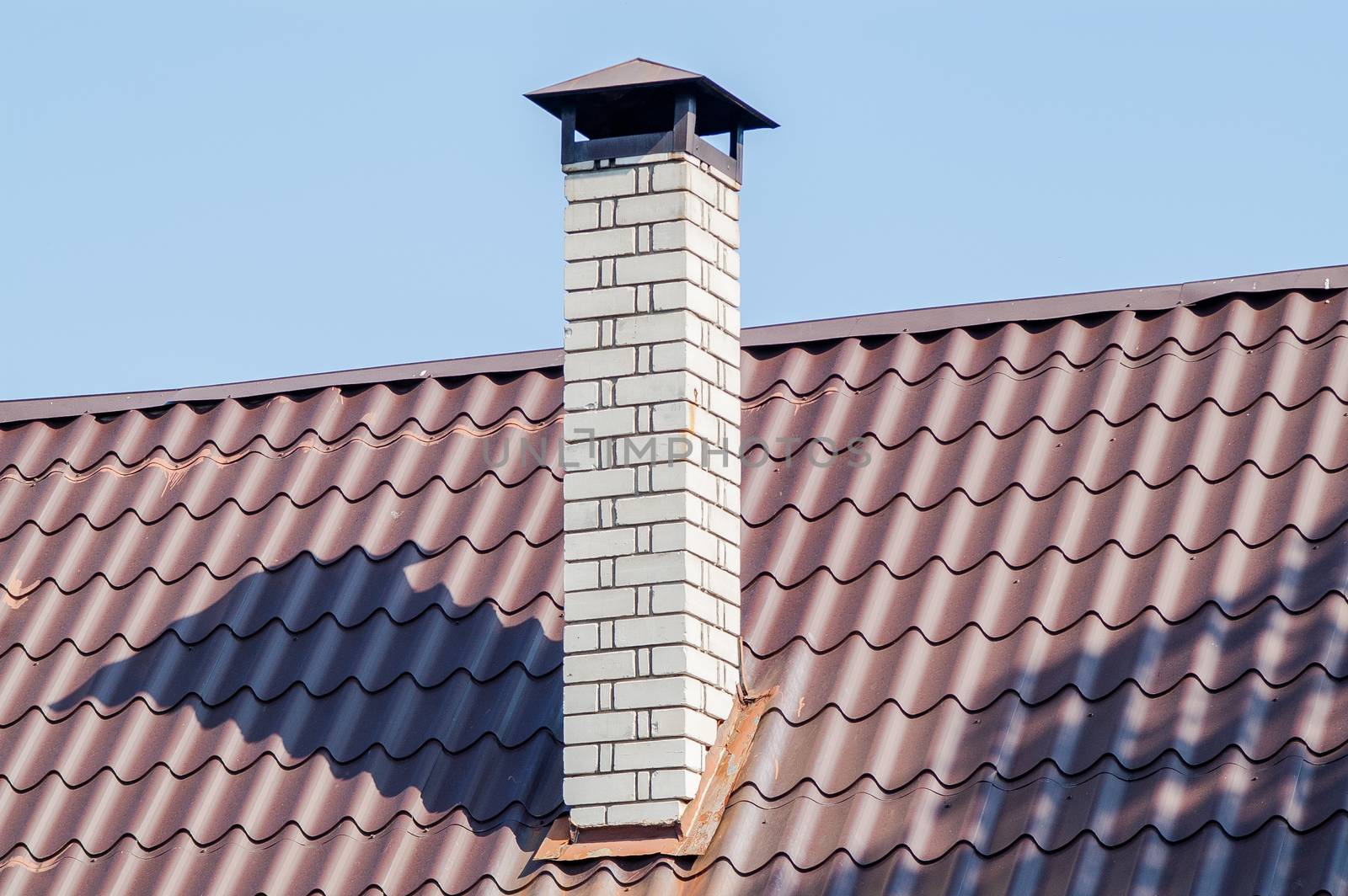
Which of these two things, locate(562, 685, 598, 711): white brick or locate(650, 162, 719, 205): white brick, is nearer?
locate(562, 685, 598, 711): white brick

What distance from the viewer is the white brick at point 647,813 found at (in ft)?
22.9

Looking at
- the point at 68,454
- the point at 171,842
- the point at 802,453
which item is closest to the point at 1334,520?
the point at 802,453

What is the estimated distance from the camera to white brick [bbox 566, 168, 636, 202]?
758cm

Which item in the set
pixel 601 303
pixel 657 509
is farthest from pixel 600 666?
pixel 601 303

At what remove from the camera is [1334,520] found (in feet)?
24.1

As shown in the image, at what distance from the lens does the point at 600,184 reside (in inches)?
300

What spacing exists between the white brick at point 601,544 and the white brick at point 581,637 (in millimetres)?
246

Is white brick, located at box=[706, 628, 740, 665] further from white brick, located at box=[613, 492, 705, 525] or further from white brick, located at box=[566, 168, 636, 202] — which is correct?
white brick, located at box=[566, 168, 636, 202]

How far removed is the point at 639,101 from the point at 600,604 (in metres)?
1.96

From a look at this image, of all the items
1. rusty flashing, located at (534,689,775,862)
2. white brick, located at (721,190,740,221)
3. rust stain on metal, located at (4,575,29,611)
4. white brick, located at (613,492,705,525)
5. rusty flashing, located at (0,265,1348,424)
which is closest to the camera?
rusty flashing, located at (534,689,775,862)

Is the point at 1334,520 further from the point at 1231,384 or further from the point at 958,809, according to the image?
the point at 958,809

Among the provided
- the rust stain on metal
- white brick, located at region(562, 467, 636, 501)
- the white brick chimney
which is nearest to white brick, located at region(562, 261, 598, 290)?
the white brick chimney

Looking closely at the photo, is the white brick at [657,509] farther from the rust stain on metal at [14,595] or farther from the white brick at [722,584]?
the rust stain on metal at [14,595]

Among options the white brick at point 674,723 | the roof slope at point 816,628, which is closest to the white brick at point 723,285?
the roof slope at point 816,628
